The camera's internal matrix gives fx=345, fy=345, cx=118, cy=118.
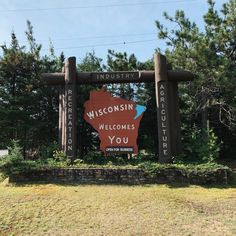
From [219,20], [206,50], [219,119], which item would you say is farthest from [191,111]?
[219,20]

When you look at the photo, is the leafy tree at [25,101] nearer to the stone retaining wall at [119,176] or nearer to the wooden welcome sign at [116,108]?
the wooden welcome sign at [116,108]

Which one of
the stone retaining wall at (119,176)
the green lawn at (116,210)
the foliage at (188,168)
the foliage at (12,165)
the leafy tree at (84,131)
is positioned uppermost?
the leafy tree at (84,131)

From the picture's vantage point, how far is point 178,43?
49.9ft

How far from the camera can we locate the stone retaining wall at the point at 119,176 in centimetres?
1008

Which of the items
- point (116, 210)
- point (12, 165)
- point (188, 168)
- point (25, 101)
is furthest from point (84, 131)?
point (116, 210)

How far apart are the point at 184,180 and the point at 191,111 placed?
5774 mm

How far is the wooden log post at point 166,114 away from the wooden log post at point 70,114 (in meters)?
2.91

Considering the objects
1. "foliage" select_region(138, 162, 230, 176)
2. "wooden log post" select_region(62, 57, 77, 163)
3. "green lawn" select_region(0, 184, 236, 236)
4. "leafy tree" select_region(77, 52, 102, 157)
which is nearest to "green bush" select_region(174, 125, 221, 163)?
"foliage" select_region(138, 162, 230, 176)

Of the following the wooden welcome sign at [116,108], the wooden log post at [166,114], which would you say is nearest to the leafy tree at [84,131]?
the wooden welcome sign at [116,108]

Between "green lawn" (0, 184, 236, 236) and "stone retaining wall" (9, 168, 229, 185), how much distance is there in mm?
423

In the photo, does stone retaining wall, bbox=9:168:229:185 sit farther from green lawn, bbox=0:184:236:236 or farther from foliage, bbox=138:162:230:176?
green lawn, bbox=0:184:236:236

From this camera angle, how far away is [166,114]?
11.6 meters

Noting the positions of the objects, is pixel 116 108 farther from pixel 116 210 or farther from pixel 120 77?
pixel 116 210

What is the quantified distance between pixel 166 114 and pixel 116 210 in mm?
4789
